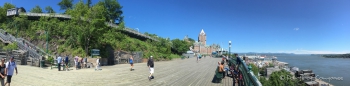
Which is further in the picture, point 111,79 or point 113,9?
point 113,9

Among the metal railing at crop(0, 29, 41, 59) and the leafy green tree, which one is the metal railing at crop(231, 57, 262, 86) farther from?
the leafy green tree

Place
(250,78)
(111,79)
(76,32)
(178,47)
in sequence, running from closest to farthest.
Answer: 1. (250,78)
2. (111,79)
3. (76,32)
4. (178,47)

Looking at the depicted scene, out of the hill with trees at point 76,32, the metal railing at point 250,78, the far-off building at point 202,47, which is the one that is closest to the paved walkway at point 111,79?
the metal railing at point 250,78

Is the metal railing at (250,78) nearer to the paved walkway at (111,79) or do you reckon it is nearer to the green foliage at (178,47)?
the paved walkway at (111,79)

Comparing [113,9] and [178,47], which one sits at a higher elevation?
[113,9]

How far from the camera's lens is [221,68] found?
31.5ft

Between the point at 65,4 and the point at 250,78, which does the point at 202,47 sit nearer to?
the point at 65,4

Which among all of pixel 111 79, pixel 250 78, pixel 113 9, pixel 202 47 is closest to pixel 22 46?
pixel 111 79

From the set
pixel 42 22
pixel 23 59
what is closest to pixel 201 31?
pixel 42 22

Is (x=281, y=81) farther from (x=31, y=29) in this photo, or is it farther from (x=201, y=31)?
(x=201, y=31)

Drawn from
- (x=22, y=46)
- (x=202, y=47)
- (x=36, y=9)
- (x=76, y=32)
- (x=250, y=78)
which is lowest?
(x=250, y=78)

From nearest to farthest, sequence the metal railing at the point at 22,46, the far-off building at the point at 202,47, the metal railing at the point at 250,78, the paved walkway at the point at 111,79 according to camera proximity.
Result: the metal railing at the point at 250,78 → the paved walkway at the point at 111,79 → the metal railing at the point at 22,46 → the far-off building at the point at 202,47

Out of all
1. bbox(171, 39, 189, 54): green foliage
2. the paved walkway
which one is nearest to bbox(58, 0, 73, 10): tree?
bbox(171, 39, 189, 54): green foliage

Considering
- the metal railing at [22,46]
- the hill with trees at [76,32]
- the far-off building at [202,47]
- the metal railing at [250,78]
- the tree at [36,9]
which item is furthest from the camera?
the far-off building at [202,47]
